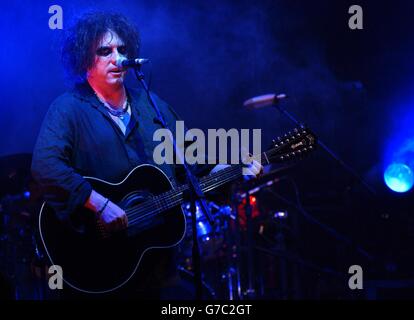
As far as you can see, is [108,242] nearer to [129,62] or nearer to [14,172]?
[129,62]

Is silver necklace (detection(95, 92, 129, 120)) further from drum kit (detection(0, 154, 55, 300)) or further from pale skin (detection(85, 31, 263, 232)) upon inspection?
drum kit (detection(0, 154, 55, 300))

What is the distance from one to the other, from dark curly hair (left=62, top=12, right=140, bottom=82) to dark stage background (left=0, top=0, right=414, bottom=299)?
1438 mm

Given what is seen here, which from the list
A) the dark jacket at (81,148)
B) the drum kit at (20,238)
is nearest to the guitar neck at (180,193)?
the dark jacket at (81,148)

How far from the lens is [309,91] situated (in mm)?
6020

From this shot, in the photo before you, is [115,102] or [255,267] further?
[255,267]

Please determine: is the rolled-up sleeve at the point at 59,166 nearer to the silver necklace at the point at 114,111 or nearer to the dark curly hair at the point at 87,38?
the silver necklace at the point at 114,111

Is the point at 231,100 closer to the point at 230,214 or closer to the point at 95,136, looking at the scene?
the point at 230,214

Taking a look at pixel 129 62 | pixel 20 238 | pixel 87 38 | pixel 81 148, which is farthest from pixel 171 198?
pixel 20 238

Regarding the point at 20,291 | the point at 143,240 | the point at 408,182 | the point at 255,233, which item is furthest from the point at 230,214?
the point at 143,240

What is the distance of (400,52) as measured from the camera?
577 cm

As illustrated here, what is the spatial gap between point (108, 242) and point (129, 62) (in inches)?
42.7

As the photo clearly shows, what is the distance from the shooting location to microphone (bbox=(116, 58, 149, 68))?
3020 mm

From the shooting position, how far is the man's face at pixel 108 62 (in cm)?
333

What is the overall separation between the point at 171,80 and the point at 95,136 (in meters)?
2.55
